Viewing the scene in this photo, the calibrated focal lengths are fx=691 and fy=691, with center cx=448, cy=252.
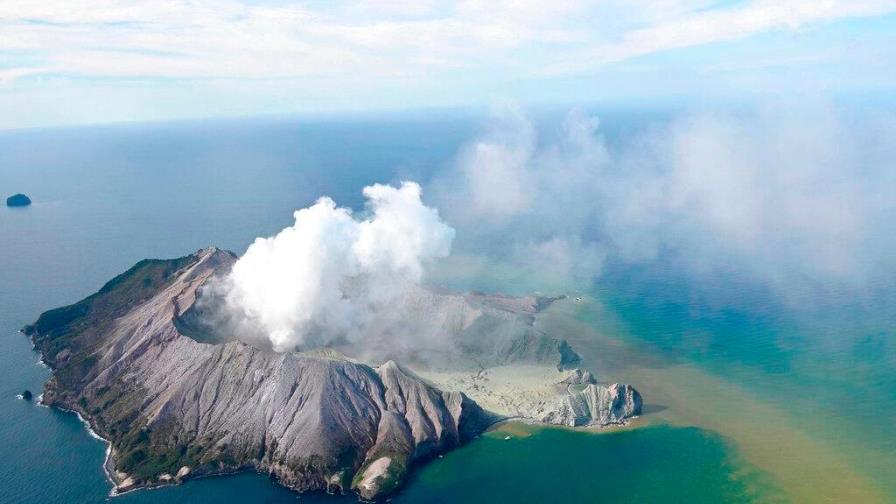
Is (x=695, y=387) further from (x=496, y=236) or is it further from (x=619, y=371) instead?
(x=496, y=236)

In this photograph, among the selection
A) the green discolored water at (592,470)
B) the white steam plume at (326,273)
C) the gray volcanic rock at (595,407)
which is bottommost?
the green discolored water at (592,470)

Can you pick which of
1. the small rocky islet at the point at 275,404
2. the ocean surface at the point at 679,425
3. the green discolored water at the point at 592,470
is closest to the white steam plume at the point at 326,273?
the small rocky islet at the point at 275,404

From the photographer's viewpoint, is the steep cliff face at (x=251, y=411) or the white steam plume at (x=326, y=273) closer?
the steep cliff face at (x=251, y=411)

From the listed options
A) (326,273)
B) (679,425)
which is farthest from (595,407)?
(326,273)

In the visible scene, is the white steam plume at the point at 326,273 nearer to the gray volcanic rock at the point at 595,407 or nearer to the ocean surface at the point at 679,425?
the ocean surface at the point at 679,425

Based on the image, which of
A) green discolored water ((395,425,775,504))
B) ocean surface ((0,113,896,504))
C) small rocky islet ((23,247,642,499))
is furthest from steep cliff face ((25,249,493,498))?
green discolored water ((395,425,775,504))

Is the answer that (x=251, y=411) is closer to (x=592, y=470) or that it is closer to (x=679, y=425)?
(x=592, y=470)
